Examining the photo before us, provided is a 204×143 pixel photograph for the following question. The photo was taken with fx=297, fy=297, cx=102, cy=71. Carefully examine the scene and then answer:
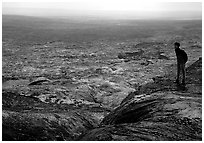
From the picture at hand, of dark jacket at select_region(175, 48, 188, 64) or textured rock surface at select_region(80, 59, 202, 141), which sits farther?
dark jacket at select_region(175, 48, 188, 64)

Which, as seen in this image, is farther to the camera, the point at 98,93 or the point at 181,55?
the point at 98,93

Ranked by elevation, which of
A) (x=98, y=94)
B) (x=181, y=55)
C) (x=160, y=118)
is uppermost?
(x=181, y=55)

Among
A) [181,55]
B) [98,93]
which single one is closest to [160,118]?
[181,55]

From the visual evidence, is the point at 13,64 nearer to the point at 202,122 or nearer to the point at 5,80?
the point at 5,80

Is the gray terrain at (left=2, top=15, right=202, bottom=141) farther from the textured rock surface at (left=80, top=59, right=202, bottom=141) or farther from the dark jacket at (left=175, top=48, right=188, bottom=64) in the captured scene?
the dark jacket at (left=175, top=48, right=188, bottom=64)

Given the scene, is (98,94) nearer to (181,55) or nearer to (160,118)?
(181,55)

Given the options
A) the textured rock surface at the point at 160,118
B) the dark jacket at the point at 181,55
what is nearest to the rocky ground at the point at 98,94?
the textured rock surface at the point at 160,118

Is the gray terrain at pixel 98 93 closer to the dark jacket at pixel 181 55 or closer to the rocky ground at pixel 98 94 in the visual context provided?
the rocky ground at pixel 98 94

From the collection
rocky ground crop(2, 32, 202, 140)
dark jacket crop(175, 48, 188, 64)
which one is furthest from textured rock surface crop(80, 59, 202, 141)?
dark jacket crop(175, 48, 188, 64)
